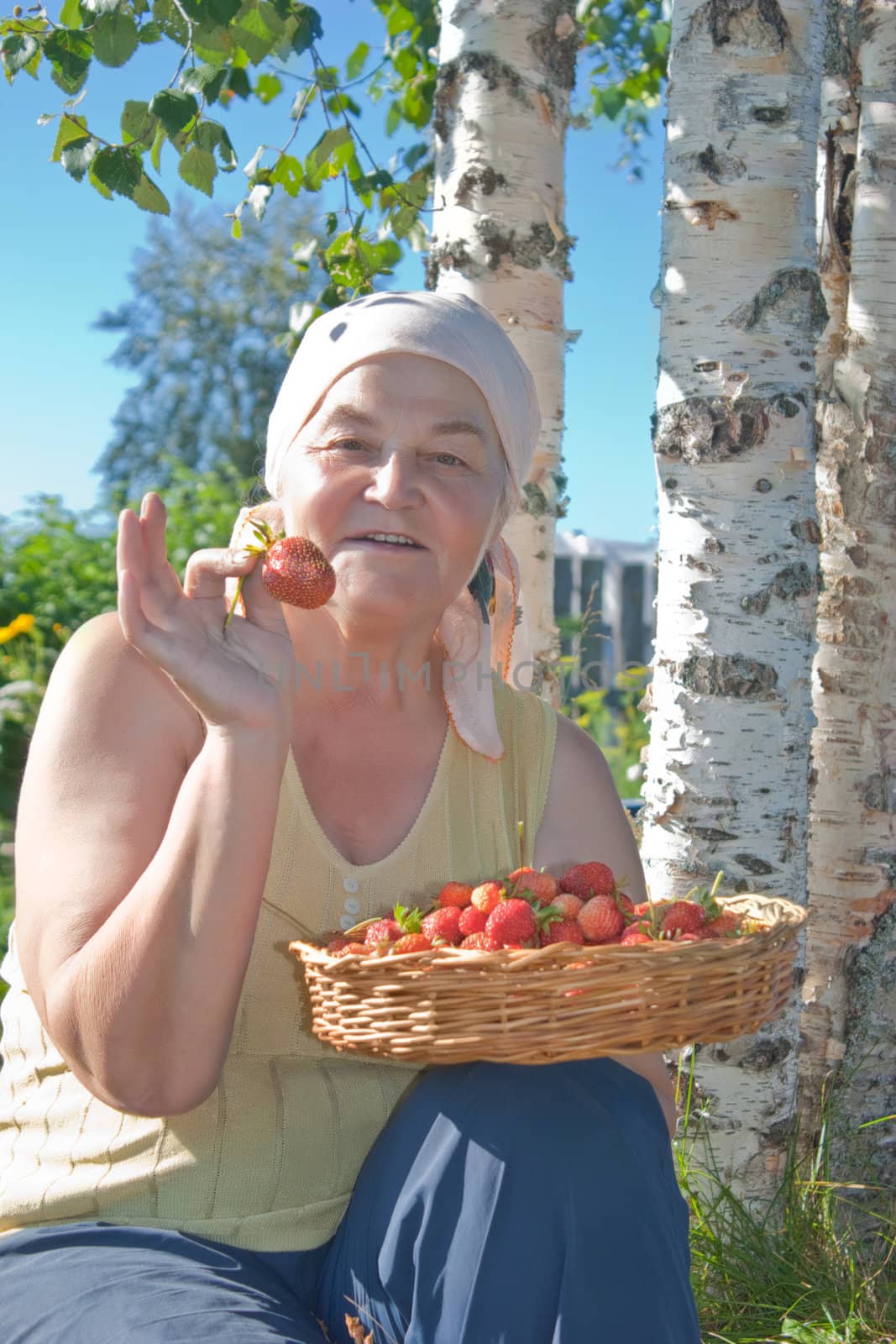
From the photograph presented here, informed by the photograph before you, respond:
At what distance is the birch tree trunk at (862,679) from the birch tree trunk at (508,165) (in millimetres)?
723

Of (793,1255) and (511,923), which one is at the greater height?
(511,923)

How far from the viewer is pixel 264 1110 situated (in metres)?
1.71

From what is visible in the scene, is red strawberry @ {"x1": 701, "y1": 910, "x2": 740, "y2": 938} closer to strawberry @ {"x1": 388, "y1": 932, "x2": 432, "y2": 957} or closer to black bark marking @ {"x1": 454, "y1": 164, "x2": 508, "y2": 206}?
strawberry @ {"x1": 388, "y1": 932, "x2": 432, "y2": 957}

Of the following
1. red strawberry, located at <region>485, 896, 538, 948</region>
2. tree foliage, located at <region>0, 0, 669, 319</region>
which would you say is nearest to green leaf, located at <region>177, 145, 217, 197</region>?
tree foliage, located at <region>0, 0, 669, 319</region>

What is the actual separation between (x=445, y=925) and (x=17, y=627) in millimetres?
4442

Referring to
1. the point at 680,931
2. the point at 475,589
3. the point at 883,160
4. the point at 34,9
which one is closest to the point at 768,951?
the point at 680,931

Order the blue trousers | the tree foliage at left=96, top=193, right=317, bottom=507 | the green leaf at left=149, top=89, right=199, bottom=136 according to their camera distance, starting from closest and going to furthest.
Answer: the blue trousers, the green leaf at left=149, top=89, right=199, bottom=136, the tree foliage at left=96, top=193, right=317, bottom=507

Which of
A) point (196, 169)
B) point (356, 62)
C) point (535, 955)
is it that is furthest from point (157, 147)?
point (535, 955)

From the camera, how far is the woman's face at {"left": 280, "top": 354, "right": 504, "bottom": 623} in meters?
1.84

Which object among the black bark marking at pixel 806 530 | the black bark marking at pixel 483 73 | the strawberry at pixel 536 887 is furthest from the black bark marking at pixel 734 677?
the black bark marking at pixel 483 73

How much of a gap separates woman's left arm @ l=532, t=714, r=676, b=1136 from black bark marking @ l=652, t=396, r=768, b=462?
2.28 feet

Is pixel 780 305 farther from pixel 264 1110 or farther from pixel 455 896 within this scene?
pixel 264 1110

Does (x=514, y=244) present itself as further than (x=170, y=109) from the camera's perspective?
Yes

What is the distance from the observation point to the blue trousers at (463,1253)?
1.40m
